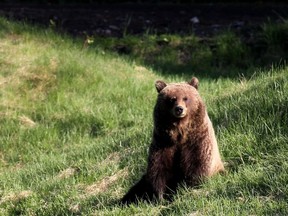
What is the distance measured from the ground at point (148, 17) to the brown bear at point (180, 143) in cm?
626

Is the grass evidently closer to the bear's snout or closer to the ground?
the bear's snout

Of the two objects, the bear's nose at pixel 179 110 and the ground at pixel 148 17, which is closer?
the bear's nose at pixel 179 110

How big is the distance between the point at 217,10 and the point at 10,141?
5.97 meters

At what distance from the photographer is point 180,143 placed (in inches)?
191

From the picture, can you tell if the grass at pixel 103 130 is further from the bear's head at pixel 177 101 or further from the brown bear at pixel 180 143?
the bear's head at pixel 177 101

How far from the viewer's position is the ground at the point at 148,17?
11664 mm

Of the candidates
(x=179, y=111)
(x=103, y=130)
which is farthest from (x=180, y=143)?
(x=103, y=130)

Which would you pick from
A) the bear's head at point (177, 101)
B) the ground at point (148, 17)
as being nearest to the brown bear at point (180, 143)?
the bear's head at point (177, 101)

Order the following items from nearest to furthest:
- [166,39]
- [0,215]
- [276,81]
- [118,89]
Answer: [0,215] < [276,81] < [118,89] < [166,39]

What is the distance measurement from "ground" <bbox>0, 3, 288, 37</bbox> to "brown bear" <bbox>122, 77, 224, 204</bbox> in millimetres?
6259

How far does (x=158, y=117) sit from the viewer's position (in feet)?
16.0

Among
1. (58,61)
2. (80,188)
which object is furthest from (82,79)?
(80,188)

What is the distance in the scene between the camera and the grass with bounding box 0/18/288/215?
4914mm

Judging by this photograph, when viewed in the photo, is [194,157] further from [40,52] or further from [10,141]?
[40,52]
